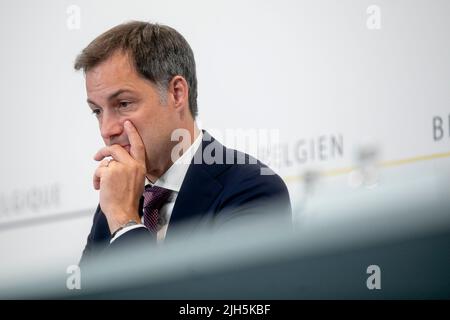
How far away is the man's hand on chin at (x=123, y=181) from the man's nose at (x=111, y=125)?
0.07ft

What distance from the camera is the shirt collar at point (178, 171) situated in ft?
6.46

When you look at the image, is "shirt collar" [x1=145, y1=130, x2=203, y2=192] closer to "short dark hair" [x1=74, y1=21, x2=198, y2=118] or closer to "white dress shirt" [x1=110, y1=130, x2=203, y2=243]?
"white dress shirt" [x1=110, y1=130, x2=203, y2=243]

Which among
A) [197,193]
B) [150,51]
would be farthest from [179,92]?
[197,193]

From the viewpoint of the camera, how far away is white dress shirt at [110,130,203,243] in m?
1.95

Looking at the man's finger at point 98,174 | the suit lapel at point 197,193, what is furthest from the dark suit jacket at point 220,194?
the man's finger at point 98,174

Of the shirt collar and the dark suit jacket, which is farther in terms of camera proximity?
the shirt collar

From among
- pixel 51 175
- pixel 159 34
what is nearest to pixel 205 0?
pixel 159 34

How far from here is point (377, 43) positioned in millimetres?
2088

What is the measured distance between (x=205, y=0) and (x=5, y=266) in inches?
36.9

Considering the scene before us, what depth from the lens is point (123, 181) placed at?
1.92m

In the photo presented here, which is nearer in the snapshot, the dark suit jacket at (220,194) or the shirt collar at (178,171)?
the dark suit jacket at (220,194)

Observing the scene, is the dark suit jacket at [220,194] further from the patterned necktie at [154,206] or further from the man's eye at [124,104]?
the man's eye at [124,104]

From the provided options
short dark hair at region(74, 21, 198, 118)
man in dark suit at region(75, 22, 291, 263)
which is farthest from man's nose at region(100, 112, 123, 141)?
short dark hair at region(74, 21, 198, 118)

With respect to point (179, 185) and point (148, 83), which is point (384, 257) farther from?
point (148, 83)
